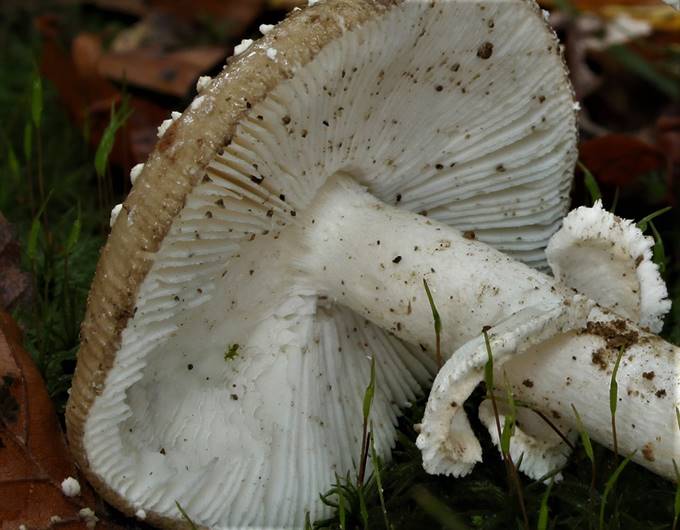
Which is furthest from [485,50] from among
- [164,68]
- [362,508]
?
[164,68]

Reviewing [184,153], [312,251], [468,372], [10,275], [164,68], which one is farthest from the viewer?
[164,68]

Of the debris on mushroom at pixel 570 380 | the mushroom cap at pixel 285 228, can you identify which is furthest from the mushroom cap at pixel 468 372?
the mushroom cap at pixel 285 228

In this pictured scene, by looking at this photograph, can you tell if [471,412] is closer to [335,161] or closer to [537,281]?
[537,281]

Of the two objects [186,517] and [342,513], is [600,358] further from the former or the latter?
[186,517]

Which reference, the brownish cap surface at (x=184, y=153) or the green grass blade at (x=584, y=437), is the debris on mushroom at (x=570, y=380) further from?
the brownish cap surface at (x=184, y=153)

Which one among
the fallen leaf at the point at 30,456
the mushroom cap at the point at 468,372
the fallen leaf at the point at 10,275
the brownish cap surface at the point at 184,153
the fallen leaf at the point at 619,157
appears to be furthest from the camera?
the fallen leaf at the point at 619,157

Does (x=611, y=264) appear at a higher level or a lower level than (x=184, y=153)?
lower
